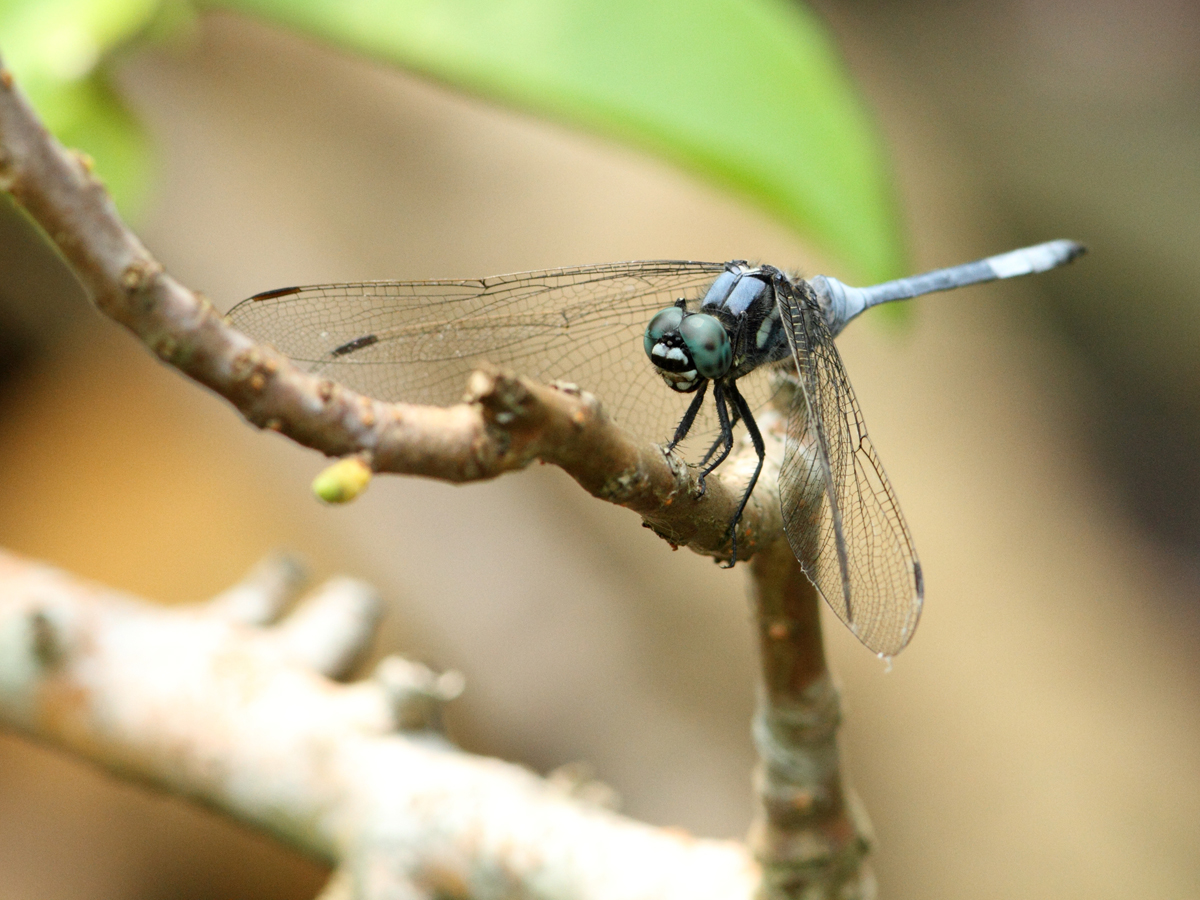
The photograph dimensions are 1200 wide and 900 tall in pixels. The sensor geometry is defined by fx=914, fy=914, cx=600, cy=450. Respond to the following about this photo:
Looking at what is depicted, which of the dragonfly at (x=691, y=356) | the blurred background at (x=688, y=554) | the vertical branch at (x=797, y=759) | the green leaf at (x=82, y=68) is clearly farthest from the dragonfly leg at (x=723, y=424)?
the blurred background at (x=688, y=554)

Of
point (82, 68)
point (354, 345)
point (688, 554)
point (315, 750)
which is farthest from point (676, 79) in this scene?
point (688, 554)

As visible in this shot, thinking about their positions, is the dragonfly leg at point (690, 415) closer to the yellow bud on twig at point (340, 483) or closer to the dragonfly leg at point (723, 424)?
the dragonfly leg at point (723, 424)

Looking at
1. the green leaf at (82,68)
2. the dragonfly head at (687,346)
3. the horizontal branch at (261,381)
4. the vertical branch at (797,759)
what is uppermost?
the green leaf at (82,68)

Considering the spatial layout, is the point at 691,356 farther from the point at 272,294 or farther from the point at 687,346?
the point at 272,294

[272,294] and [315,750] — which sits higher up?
[272,294]

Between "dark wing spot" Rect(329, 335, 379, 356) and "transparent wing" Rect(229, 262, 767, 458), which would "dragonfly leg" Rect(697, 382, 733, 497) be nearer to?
"transparent wing" Rect(229, 262, 767, 458)

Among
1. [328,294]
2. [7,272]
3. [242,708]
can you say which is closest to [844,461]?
[328,294]
